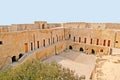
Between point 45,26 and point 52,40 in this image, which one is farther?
point 45,26

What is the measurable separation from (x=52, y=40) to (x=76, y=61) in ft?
19.2

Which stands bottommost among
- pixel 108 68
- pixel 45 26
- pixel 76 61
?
pixel 76 61

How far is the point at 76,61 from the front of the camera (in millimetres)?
24000

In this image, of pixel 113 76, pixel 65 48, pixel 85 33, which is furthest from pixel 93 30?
pixel 113 76

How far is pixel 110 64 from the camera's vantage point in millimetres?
11492

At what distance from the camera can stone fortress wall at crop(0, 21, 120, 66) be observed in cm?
1845

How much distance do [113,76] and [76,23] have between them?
2512 cm

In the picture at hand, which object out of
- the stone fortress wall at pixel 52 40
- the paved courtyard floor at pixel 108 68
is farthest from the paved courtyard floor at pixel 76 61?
→ the paved courtyard floor at pixel 108 68

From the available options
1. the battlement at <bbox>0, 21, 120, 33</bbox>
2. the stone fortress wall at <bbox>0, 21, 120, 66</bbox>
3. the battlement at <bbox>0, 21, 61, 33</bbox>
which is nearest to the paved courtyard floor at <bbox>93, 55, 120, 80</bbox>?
the stone fortress wall at <bbox>0, 21, 120, 66</bbox>

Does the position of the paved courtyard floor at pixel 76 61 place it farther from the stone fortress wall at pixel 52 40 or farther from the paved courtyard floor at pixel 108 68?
the paved courtyard floor at pixel 108 68

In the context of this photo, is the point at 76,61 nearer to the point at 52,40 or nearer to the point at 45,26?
the point at 52,40

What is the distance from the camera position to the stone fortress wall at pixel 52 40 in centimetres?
1845

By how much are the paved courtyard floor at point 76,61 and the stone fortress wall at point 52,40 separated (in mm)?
1234

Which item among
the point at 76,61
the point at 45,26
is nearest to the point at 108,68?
the point at 76,61
